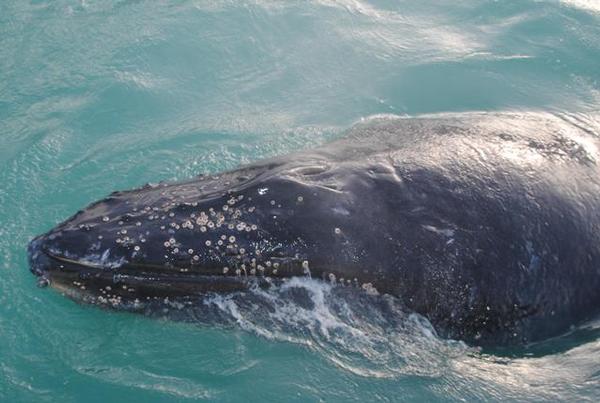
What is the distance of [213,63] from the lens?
11578 mm

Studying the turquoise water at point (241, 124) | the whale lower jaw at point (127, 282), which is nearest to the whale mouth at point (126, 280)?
the whale lower jaw at point (127, 282)

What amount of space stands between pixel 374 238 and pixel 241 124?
186 inches

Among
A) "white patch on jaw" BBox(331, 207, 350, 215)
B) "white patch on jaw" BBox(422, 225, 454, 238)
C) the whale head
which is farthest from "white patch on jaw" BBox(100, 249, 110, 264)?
"white patch on jaw" BBox(422, 225, 454, 238)

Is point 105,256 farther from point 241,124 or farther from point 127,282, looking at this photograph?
point 241,124

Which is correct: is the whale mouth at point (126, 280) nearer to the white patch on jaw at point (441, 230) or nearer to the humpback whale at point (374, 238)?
the humpback whale at point (374, 238)

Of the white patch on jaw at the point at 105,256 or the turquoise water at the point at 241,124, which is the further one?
the turquoise water at the point at 241,124

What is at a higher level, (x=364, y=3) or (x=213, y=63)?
(x=364, y=3)

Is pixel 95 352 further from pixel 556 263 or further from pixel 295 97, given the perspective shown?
pixel 295 97

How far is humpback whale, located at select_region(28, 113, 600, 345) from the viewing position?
5688mm

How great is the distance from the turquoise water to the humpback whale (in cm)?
30

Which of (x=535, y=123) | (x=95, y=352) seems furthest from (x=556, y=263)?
(x=95, y=352)

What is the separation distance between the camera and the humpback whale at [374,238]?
5.69m

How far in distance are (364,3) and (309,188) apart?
27.9 ft

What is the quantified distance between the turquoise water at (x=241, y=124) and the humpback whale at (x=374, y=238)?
0.30 m
